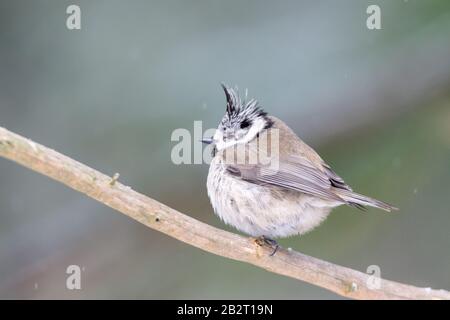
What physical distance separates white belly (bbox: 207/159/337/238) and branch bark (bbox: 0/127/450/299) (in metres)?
0.19

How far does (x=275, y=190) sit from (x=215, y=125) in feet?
6.65

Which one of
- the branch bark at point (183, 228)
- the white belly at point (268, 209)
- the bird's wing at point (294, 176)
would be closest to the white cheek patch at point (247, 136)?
the bird's wing at point (294, 176)

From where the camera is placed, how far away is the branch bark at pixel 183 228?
122 inches

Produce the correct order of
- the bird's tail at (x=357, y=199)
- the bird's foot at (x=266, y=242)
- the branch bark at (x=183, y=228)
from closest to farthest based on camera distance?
1. the branch bark at (x=183, y=228)
2. the bird's tail at (x=357, y=199)
3. the bird's foot at (x=266, y=242)

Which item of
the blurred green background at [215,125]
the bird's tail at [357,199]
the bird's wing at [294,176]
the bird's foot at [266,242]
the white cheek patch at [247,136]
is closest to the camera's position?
the bird's tail at [357,199]

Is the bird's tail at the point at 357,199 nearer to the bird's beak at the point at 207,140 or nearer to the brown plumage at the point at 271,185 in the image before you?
the brown plumage at the point at 271,185

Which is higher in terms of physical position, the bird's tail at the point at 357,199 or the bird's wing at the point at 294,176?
the bird's wing at the point at 294,176

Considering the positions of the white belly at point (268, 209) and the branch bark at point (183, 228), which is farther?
the white belly at point (268, 209)

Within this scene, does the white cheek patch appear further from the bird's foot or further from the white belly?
the bird's foot

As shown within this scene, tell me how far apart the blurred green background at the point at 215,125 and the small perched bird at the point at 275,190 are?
178 centimetres

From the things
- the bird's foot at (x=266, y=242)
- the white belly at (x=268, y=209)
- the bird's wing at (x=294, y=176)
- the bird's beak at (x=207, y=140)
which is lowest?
the bird's foot at (x=266, y=242)

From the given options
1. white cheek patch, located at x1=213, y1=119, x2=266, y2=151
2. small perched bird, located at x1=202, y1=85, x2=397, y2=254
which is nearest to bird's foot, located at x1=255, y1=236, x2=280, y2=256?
small perched bird, located at x1=202, y1=85, x2=397, y2=254

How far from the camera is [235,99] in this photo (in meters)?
4.29

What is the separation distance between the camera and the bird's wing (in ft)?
12.5
